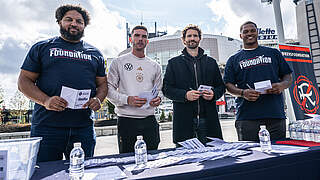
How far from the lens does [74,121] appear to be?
1.79 m

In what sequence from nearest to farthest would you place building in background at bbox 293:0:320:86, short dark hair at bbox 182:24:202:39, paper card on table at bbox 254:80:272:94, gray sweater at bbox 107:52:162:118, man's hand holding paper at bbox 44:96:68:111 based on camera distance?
1. man's hand holding paper at bbox 44:96:68:111
2. paper card on table at bbox 254:80:272:94
3. gray sweater at bbox 107:52:162:118
4. short dark hair at bbox 182:24:202:39
5. building in background at bbox 293:0:320:86

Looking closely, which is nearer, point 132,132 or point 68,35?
point 68,35

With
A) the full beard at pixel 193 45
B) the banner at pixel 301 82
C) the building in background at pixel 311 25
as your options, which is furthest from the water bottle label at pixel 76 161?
the building in background at pixel 311 25

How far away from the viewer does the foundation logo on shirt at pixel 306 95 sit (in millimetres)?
4594

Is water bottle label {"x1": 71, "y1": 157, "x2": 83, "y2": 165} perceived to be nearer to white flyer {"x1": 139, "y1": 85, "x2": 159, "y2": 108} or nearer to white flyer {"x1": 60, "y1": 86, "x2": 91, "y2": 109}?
white flyer {"x1": 60, "y1": 86, "x2": 91, "y2": 109}

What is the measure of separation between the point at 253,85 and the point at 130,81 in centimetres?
146

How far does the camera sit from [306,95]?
468 cm

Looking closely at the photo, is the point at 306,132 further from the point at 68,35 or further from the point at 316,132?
the point at 68,35

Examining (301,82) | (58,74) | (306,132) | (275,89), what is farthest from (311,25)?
(58,74)

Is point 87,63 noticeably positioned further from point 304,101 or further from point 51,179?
point 304,101

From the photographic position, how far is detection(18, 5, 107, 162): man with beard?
1.71 m

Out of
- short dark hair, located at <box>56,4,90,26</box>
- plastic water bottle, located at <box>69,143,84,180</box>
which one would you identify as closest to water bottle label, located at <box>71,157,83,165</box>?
plastic water bottle, located at <box>69,143,84,180</box>

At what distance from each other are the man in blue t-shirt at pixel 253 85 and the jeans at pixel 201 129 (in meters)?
0.47

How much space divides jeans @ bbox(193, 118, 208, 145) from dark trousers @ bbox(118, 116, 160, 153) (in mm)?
493
